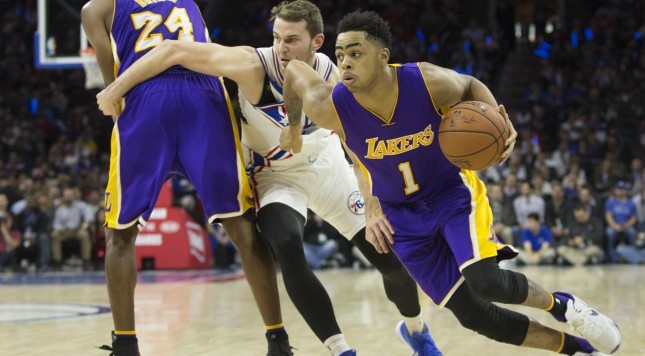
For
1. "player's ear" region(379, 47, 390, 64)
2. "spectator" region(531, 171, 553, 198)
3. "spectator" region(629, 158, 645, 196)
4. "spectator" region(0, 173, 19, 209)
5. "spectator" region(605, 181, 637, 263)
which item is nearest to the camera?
"player's ear" region(379, 47, 390, 64)

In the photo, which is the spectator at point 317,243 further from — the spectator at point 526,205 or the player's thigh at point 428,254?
the player's thigh at point 428,254

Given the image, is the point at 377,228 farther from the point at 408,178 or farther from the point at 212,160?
the point at 212,160

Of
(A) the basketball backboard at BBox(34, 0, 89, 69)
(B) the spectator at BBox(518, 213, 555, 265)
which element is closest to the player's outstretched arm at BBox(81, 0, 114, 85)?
(A) the basketball backboard at BBox(34, 0, 89, 69)

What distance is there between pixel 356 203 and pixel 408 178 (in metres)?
0.62

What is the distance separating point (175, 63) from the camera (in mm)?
3959

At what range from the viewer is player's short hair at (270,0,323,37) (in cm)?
407

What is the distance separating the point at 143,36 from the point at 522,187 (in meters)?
9.62

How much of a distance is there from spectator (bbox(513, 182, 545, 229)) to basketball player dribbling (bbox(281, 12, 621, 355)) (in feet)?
30.0

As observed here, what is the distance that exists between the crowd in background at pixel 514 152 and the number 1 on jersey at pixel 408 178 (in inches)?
344

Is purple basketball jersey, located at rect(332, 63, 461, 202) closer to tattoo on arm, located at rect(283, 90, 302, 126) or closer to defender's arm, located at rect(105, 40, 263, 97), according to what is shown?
tattoo on arm, located at rect(283, 90, 302, 126)

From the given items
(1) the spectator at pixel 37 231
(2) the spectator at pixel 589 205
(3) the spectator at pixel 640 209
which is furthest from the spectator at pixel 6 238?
(3) the spectator at pixel 640 209

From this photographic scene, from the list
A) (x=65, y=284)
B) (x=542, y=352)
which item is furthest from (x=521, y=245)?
(x=542, y=352)

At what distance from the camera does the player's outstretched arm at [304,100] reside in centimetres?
390

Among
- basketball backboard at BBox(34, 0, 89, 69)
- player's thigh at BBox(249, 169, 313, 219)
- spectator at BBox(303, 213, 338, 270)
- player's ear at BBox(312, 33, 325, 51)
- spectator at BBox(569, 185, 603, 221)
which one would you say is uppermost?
basketball backboard at BBox(34, 0, 89, 69)
